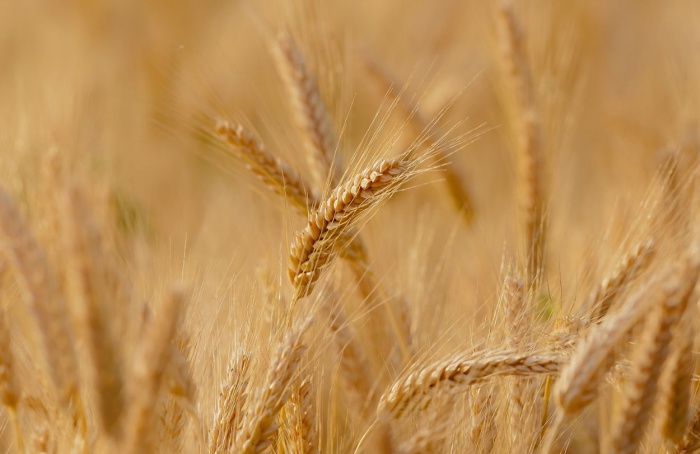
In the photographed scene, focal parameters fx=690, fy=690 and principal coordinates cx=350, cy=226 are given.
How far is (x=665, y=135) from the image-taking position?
244cm

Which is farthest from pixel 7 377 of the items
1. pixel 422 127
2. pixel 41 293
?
pixel 422 127

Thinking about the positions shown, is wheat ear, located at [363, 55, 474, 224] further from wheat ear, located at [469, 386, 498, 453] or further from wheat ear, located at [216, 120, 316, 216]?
wheat ear, located at [469, 386, 498, 453]

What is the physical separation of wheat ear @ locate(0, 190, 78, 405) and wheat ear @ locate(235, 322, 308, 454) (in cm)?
30

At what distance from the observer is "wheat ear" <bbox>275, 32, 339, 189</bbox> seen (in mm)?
1664

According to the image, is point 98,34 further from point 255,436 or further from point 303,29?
point 255,436

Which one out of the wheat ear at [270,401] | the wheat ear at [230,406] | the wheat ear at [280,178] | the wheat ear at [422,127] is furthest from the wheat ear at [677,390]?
the wheat ear at [422,127]

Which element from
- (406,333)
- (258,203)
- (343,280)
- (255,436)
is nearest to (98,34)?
(258,203)

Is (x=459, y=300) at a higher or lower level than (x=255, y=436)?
higher

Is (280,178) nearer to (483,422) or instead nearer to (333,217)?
(333,217)

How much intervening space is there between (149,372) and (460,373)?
21.7 inches

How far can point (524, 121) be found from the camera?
2092 millimetres

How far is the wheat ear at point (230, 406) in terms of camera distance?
1205mm

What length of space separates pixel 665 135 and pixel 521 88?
663mm

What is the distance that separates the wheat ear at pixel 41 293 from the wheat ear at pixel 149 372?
0.15 metres
